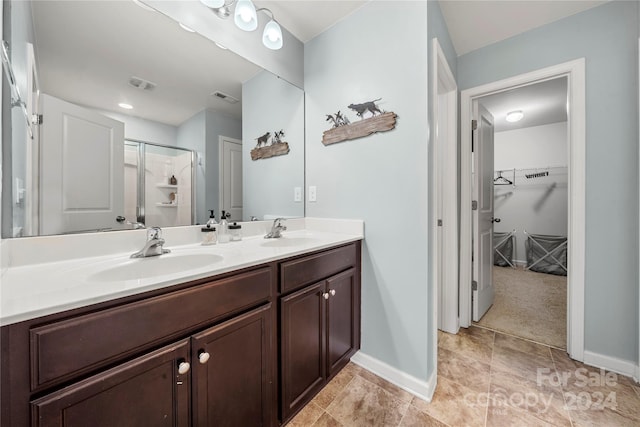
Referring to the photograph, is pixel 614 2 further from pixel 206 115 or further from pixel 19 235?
pixel 19 235

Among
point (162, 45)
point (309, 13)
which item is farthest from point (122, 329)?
point (309, 13)

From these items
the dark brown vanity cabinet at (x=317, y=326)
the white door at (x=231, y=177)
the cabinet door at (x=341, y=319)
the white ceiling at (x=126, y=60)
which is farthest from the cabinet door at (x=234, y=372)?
the white ceiling at (x=126, y=60)

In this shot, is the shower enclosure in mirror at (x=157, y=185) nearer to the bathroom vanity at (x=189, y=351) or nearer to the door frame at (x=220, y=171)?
the door frame at (x=220, y=171)

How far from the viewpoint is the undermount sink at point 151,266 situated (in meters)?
0.86

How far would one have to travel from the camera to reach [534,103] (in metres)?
3.03

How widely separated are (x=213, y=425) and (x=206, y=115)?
57.4 inches

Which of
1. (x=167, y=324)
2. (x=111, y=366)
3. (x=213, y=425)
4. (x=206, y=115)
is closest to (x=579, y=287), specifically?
(x=213, y=425)

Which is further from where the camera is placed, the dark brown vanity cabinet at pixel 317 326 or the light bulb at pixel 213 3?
the light bulb at pixel 213 3

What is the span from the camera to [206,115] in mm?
1422

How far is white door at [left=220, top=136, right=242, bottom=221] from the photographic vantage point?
59.1 inches

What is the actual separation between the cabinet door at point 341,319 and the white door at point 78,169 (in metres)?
1.09

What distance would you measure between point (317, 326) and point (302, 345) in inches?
4.6

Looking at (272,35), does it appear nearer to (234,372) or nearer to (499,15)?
(499,15)

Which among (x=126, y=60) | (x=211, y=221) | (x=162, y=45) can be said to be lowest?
(x=211, y=221)
